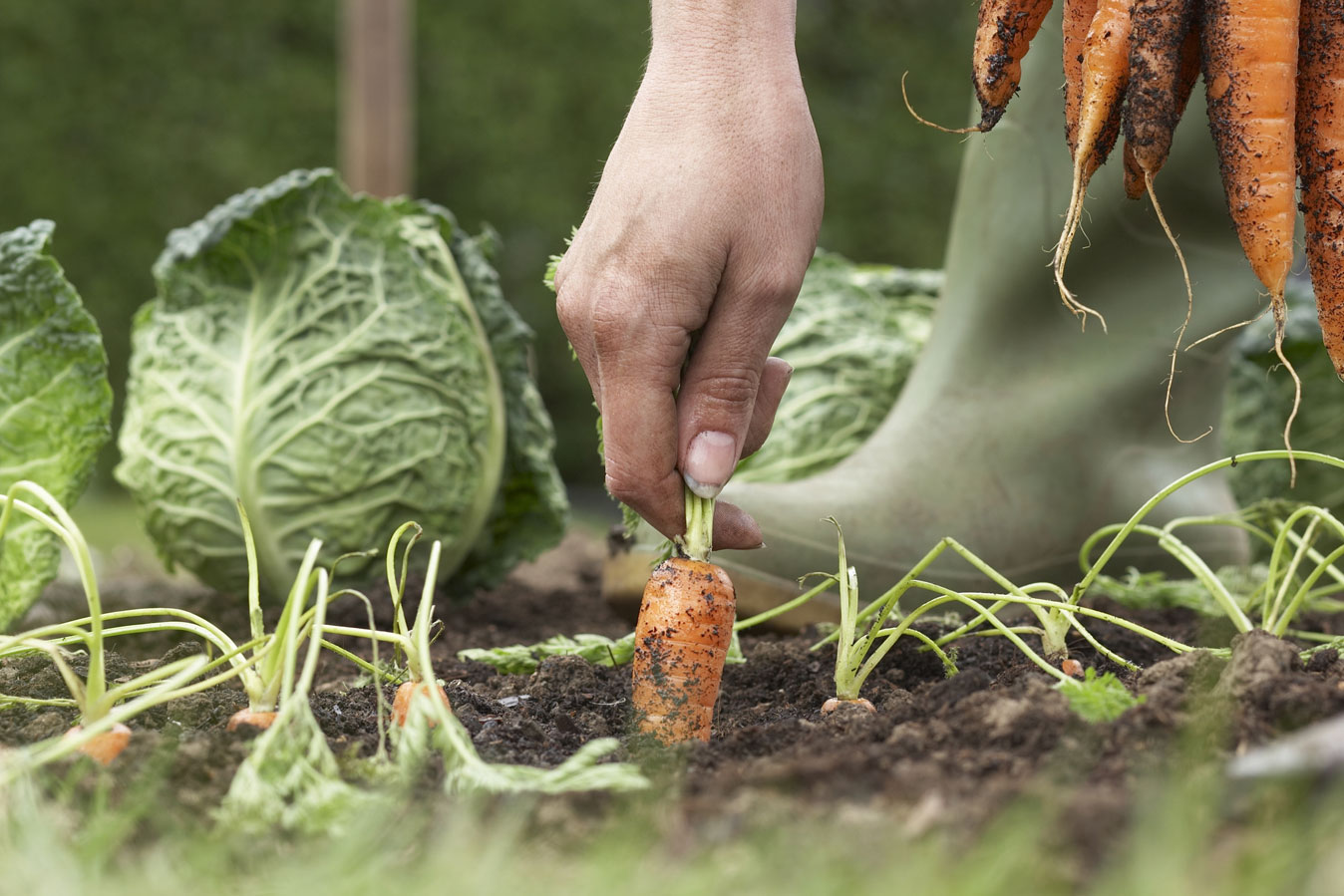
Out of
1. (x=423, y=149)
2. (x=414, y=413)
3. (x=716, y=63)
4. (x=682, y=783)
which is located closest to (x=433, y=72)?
(x=423, y=149)

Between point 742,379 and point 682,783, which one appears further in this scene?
point 742,379

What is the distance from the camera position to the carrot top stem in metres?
1.63

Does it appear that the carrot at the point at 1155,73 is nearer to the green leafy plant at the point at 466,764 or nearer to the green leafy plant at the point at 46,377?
the green leafy plant at the point at 466,764

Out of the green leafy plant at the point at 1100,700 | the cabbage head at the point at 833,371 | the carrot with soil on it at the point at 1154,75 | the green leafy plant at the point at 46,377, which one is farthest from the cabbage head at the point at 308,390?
the green leafy plant at the point at 1100,700

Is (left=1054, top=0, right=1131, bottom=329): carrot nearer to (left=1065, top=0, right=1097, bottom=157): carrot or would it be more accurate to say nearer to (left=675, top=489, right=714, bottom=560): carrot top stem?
(left=1065, top=0, right=1097, bottom=157): carrot

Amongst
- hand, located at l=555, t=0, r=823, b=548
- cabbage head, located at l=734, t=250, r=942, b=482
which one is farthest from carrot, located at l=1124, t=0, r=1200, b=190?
cabbage head, located at l=734, t=250, r=942, b=482

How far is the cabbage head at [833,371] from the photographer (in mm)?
3260

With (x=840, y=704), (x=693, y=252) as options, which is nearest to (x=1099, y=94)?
(x=693, y=252)

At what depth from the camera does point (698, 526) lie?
1639mm

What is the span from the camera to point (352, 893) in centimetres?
96

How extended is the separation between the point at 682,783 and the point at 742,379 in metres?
0.55

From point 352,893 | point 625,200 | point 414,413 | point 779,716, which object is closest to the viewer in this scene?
point 352,893

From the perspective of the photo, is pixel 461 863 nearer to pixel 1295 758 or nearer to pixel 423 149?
pixel 1295 758

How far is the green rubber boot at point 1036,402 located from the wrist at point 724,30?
1195 millimetres
